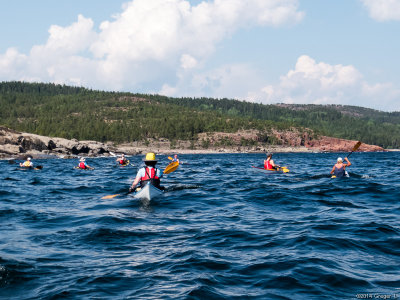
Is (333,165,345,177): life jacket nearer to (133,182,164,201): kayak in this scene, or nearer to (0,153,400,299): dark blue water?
(0,153,400,299): dark blue water

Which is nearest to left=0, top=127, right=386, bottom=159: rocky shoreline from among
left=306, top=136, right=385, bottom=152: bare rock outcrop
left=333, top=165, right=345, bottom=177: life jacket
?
left=306, top=136, right=385, bottom=152: bare rock outcrop

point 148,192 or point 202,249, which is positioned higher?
point 148,192

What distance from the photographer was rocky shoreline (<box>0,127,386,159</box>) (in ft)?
246

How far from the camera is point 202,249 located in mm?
7918

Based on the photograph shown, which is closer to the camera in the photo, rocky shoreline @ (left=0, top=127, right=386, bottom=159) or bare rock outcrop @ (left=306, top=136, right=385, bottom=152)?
rocky shoreline @ (left=0, top=127, right=386, bottom=159)

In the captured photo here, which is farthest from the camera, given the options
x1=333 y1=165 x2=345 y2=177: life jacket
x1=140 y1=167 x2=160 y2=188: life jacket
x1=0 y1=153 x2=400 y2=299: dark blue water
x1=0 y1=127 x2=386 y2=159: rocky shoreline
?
x1=0 y1=127 x2=386 y2=159: rocky shoreline

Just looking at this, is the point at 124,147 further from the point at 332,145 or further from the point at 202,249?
the point at 202,249

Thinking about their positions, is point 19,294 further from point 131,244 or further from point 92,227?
point 92,227

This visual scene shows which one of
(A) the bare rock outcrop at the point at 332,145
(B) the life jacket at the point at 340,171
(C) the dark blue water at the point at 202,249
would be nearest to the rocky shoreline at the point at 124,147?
(A) the bare rock outcrop at the point at 332,145

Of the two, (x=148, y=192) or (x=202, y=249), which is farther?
(x=148, y=192)

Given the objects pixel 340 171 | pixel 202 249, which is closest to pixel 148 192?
pixel 202 249

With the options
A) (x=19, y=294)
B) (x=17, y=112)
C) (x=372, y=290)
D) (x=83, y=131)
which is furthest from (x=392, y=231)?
(x=17, y=112)

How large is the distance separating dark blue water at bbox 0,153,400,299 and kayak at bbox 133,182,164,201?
317 mm

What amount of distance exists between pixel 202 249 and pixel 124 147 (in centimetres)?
13014
